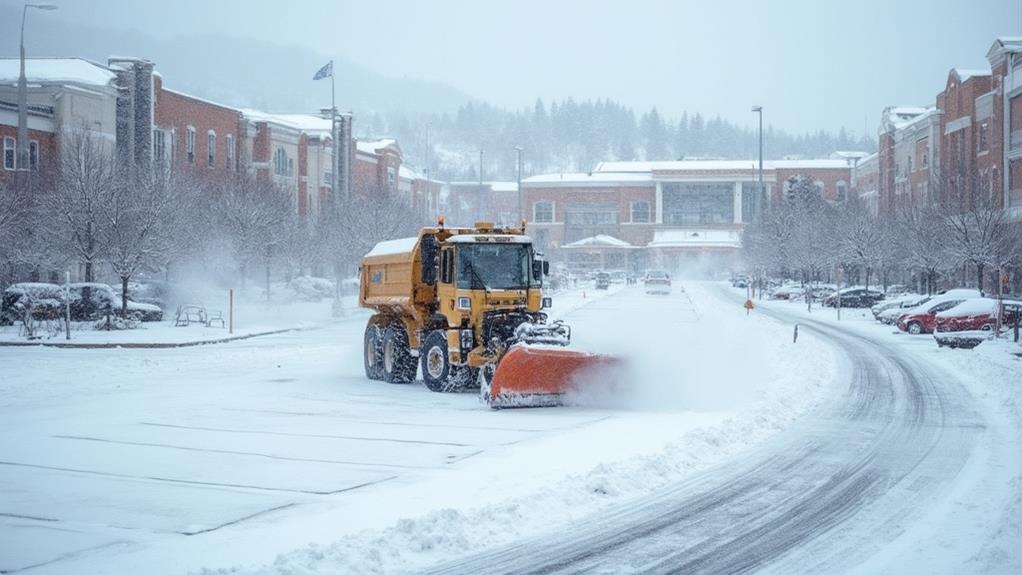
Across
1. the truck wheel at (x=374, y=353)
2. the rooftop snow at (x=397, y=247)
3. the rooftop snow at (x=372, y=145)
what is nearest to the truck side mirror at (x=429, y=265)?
the rooftop snow at (x=397, y=247)

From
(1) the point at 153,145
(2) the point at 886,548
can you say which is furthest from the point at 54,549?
(1) the point at 153,145

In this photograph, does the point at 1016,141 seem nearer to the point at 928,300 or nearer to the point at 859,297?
the point at 859,297

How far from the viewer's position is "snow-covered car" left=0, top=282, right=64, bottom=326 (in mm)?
38344

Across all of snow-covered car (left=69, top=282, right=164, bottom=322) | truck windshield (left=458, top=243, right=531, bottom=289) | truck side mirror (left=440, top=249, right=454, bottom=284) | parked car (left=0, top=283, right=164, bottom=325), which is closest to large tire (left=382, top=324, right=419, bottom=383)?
truck side mirror (left=440, top=249, right=454, bottom=284)

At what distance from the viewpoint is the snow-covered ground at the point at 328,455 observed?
9.24 m

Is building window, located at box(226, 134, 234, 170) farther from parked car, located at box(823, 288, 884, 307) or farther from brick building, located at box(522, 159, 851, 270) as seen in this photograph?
brick building, located at box(522, 159, 851, 270)

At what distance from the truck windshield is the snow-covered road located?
1811 mm

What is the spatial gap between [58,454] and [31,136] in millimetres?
46580

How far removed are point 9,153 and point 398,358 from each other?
38.4 metres

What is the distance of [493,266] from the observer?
20.7 meters

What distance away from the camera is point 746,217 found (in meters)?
145

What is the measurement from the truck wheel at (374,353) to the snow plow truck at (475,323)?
0.03m

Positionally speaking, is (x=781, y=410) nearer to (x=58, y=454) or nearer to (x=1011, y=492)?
(x=1011, y=492)

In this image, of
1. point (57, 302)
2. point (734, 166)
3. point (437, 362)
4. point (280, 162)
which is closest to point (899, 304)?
point (437, 362)
